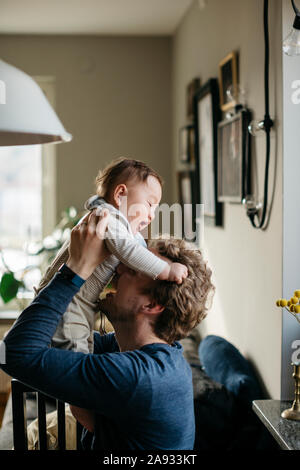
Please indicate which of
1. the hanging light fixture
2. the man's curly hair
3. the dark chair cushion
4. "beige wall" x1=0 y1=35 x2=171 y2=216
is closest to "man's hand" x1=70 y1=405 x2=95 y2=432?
the man's curly hair

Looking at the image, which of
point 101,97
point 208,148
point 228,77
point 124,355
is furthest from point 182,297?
point 101,97

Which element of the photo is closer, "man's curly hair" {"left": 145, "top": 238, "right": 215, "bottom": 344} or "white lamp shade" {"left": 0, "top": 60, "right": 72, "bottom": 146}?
"white lamp shade" {"left": 0, "top": 60, "right": 72, "bottom": 146}

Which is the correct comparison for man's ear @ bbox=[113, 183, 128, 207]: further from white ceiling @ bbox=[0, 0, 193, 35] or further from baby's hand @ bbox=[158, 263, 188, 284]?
white ceiling @ bbox=[0, 0, 193, 35]

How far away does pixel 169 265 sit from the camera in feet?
3.87

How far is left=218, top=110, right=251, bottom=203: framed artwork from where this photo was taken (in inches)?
84.9

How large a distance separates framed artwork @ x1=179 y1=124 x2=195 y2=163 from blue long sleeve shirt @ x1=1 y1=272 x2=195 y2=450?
250cm

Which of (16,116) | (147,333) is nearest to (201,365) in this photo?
(147,333)

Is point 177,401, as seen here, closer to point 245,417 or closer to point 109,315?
point 109,315

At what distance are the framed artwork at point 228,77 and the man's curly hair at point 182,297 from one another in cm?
123

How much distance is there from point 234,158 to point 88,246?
1411 millimetres

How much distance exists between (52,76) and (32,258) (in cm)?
148

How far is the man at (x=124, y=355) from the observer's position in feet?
3.52

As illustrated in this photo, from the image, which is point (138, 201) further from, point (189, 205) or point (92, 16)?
point (92, 16)

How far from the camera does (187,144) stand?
364 centimetres
